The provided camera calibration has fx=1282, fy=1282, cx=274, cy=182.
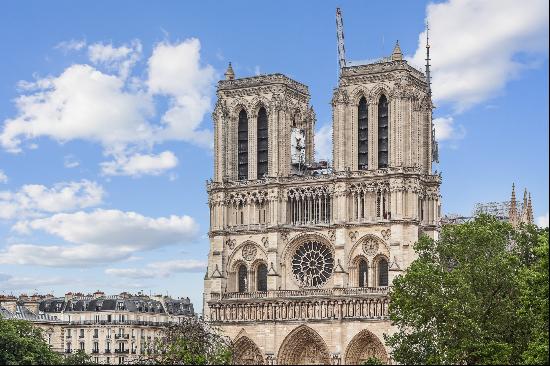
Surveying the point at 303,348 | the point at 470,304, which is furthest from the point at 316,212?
the point at 470,304

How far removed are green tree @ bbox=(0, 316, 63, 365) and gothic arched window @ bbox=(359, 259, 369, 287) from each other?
22050mm

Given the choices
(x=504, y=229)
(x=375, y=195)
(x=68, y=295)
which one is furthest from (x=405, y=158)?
(x=68, y=295)

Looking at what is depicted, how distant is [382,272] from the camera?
91.6 m

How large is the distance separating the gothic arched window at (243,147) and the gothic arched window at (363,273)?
11680mm

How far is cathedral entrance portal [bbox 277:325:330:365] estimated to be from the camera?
91812 millimetres

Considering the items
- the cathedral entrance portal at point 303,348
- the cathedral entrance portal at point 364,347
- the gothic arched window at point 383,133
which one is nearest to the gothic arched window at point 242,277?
the cathedral entrance portal at point 303,348

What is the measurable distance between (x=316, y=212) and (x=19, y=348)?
23810 millimetres

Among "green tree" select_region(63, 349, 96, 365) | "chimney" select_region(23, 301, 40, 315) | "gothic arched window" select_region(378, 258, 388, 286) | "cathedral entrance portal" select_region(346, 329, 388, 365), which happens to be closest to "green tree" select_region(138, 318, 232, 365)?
"green tree" select_region(63, 349, 96, 365)

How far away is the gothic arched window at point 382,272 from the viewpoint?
91250 millimetres

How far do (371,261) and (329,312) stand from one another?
471 cm

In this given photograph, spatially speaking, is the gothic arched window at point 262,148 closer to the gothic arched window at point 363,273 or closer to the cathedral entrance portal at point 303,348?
the gothic arched window at point 363,273

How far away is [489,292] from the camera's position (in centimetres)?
6625

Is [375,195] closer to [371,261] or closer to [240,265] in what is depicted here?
[371,261]

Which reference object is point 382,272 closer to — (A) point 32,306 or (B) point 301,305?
(B) point 301,305
